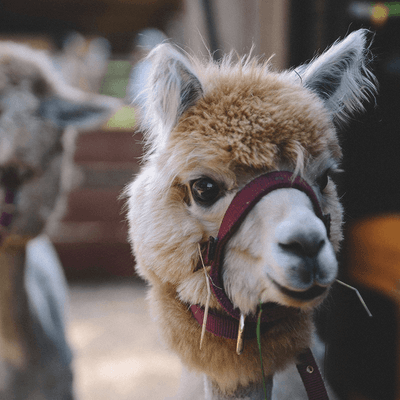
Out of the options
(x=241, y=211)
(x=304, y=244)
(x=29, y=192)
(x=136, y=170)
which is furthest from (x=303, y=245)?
(x=136, y=170)

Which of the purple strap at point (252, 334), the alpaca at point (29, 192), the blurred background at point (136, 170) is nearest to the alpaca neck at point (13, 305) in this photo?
the alpaca at point (29, 192)

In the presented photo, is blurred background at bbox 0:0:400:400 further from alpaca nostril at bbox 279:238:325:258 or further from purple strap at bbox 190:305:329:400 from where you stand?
alpaca nostril at bbox 279:238:325:258

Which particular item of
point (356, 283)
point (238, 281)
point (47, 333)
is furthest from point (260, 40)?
point (47, 333)

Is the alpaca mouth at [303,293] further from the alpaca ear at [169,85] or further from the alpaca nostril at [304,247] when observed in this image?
the alpaca ear at [169,85]

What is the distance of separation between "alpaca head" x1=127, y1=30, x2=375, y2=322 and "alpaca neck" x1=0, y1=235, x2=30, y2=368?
3.65 feet

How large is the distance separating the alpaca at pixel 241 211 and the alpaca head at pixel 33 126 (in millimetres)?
982

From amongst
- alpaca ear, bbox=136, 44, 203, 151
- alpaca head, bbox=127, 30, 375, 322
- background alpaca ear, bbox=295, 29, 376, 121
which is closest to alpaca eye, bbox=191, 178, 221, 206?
alpaca head, bbox=127, 30, 375, 322

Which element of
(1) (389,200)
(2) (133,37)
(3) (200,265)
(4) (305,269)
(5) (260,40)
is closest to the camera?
(4) (305,269)

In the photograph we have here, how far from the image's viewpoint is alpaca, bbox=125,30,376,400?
708mm

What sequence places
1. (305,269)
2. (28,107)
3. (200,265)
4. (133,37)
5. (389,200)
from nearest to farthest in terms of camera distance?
(305,269), (200,265), (389,200), (28,107), (133,37)

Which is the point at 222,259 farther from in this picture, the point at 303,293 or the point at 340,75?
the point at 340,75

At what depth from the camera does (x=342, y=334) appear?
159 cm

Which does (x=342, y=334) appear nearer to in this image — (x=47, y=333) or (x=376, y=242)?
(x=376, y=242)

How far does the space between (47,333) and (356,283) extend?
1446 millimetres
